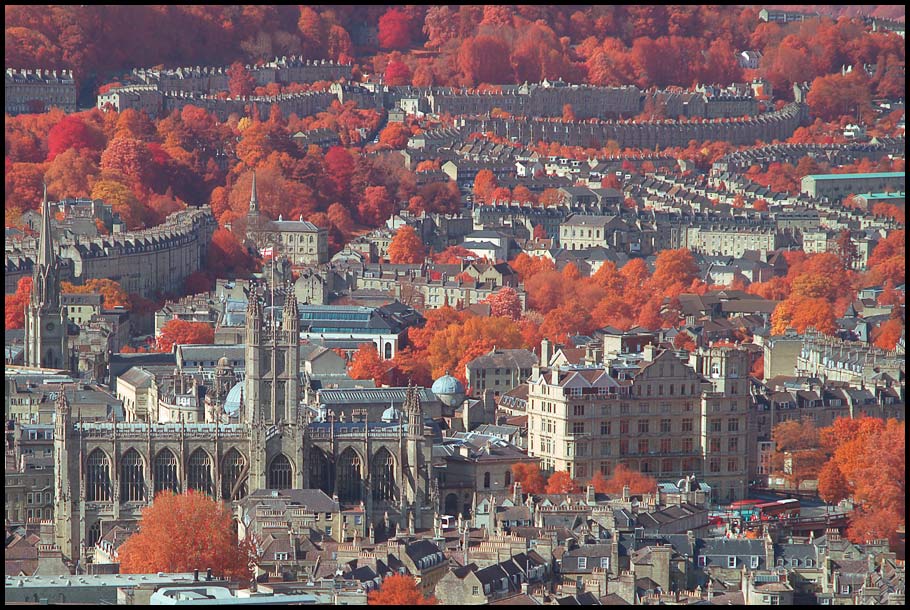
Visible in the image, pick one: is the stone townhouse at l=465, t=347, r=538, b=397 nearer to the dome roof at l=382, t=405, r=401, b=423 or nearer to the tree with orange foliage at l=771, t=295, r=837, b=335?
the dome roof at l=382, t=405, r=401, b=423

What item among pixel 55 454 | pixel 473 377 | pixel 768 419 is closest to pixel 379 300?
pixel 473 377

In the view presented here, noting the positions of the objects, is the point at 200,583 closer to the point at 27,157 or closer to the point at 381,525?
the point at 381,525

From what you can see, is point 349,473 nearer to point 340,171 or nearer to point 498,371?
point 498,371

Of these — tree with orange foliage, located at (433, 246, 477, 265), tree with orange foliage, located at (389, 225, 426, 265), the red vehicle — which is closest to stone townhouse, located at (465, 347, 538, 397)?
the red vehicle

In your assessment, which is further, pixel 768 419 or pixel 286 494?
pixel 768 419

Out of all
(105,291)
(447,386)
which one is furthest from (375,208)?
(447,386)
